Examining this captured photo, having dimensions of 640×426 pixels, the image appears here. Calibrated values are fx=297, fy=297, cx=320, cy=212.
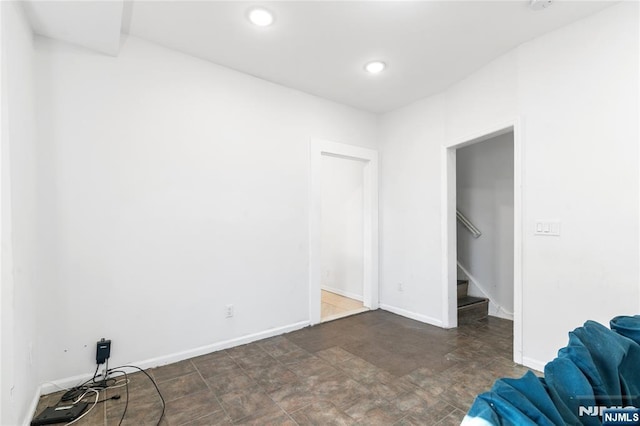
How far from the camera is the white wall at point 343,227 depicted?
15.5 feet

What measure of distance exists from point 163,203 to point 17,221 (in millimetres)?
946

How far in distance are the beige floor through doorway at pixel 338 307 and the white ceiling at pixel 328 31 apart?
2.87m

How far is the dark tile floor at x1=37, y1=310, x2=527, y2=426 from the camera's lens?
187 cm

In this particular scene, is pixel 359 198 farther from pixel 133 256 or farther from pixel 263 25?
pixel 133 256

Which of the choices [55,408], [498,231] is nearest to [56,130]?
[55,408]

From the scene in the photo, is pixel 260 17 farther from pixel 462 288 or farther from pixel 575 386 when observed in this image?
pixel 462 288

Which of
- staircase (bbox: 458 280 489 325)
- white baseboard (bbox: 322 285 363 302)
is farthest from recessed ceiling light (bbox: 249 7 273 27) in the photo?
white baseboard (bbox: 322 285 363 302)

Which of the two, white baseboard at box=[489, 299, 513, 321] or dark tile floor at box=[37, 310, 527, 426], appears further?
white baseboard at box=[489, 299, 513, 321]

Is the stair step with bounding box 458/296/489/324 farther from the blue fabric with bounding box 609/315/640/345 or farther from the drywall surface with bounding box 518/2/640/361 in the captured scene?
the blue fabric with bounding box 609/315/640/345

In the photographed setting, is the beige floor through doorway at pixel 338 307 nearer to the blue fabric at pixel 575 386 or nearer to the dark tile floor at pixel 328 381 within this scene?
the dark tile floor at pixel 328 381

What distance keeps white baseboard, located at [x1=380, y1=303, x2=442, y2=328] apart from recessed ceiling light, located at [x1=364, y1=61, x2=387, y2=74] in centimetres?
286

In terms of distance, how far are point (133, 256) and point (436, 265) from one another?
310 centimetres

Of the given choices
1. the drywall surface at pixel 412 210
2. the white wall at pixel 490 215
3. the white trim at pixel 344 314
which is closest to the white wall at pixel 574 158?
the drywall surface at pixel 412 210

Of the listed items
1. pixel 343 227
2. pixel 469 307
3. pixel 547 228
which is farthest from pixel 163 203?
pixel 469 307
